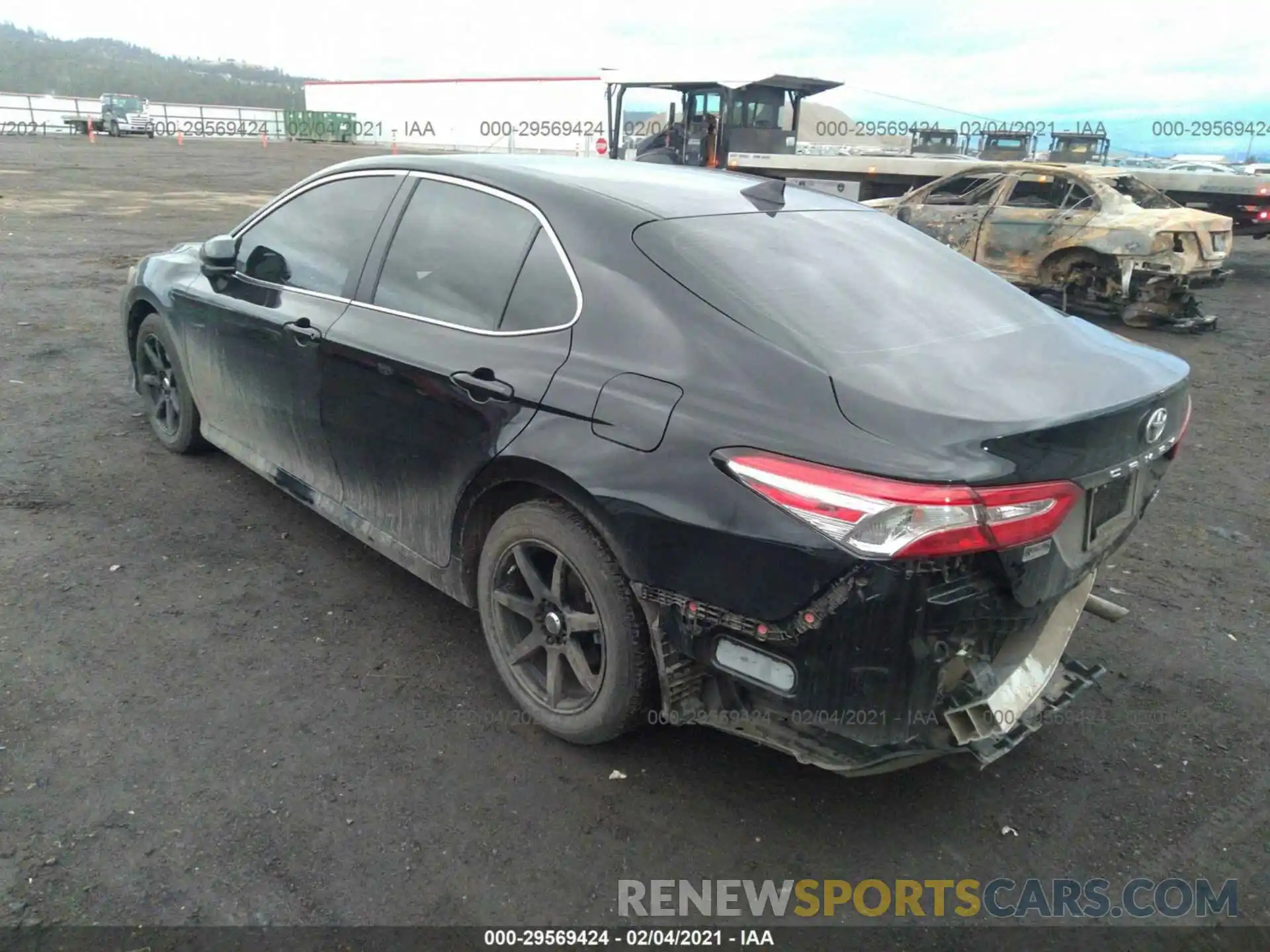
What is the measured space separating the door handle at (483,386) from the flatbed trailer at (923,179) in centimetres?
1036

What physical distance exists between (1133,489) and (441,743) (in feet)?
7.16

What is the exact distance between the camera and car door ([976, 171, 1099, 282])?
10.2 metres

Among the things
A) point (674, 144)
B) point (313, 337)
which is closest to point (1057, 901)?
point (313, 337)

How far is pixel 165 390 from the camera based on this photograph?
200 inches

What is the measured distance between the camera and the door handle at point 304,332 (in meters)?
3.57

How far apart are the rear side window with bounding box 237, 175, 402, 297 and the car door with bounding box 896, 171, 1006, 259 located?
8.38 m

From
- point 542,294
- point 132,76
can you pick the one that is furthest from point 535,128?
point 132,76

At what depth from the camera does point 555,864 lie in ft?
8.13

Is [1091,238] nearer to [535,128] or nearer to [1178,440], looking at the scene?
[1178,440]

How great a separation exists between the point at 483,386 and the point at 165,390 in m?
3.05

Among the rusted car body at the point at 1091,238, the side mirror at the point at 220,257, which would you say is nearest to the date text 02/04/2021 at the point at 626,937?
the side mirror at the point at 220,257

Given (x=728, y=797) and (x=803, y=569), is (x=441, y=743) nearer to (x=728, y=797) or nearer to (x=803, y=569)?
(x=728, y=797)

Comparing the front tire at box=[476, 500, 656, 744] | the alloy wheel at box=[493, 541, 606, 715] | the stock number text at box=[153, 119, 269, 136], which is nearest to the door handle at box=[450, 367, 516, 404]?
the front tire at box=[476, 500, 656, 744]

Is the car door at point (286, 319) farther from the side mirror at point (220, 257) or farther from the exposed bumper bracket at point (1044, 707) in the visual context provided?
the exposed bumper bracket at point (1044, 707)
